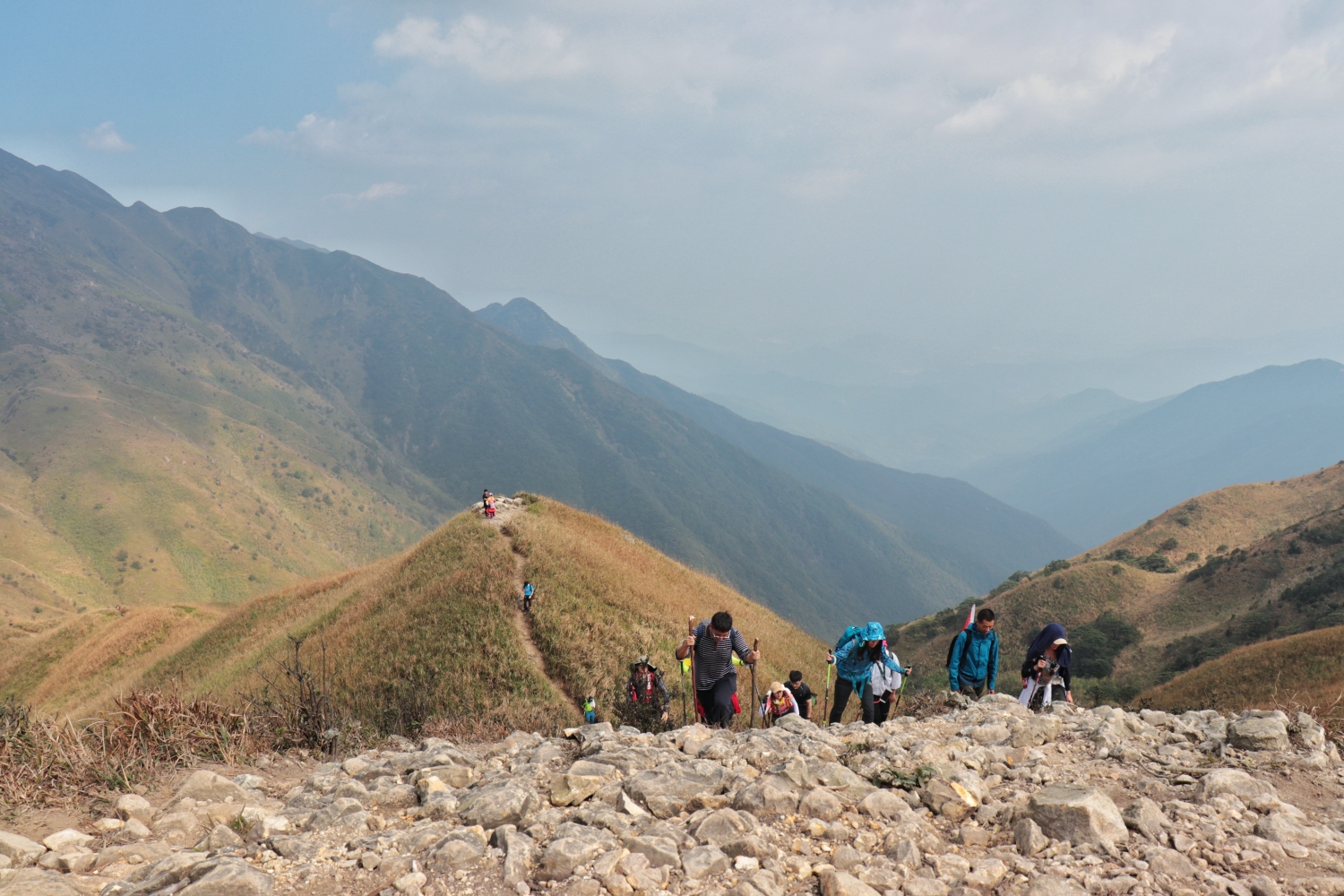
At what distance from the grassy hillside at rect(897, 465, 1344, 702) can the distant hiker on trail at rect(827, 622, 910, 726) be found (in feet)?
81.0

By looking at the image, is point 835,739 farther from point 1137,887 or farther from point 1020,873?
point 1137,887

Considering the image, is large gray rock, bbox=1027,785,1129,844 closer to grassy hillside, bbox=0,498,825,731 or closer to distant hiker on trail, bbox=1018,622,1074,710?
distant hiker on trail, bbox=1018,622,1074,710

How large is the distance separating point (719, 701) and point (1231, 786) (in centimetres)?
627

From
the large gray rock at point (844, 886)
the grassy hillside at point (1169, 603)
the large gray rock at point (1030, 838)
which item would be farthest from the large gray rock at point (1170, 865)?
the grassy hillside at point (1169, 603)

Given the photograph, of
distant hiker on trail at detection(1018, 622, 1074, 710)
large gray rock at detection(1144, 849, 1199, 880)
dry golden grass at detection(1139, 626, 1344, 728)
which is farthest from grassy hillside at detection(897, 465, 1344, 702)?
large gray rock at detection(1144, 849, 1199, 880)

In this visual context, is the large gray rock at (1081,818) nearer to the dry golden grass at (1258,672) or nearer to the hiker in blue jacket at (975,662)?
the hiker in blue jacket at (975,662)

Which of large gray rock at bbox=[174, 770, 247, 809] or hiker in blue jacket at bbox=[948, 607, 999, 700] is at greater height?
hiker in blue jacket at bbox=[948, 607, 999, 700]

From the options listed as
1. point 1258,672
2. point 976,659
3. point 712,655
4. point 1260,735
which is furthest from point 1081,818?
point 1258,672

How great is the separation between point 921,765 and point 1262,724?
362cm

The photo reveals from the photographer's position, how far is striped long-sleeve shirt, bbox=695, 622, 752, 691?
10148 mm

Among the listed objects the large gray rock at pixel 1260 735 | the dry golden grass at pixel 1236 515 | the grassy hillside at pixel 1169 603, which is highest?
the dry golden grass at pixel 1236 515

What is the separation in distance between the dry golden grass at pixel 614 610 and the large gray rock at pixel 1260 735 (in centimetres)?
779

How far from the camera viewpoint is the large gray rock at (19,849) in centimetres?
486

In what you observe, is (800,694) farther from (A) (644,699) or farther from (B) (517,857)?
(B) (517,857)
